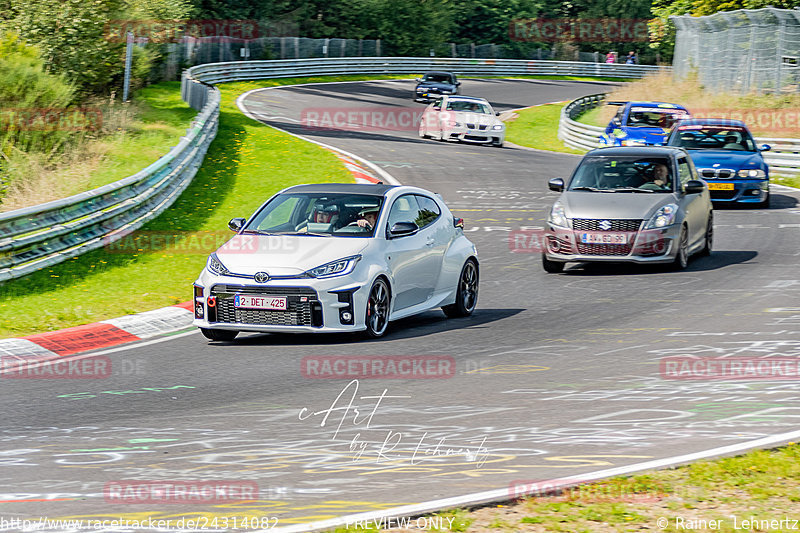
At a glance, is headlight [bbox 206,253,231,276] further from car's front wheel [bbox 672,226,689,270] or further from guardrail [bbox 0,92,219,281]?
car's front wheel [bbox 672,226,689,270]

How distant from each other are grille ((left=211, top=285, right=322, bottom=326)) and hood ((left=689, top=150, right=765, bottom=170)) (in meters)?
13.5

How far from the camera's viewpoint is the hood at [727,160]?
22.3 metres

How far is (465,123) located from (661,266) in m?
19.9

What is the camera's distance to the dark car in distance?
173 ft

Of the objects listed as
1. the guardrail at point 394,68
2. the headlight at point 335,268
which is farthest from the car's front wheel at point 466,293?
the guardrail at point 394,68

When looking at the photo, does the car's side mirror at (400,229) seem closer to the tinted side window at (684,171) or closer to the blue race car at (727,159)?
the tinted side window at (684,171)

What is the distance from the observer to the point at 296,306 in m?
10.6

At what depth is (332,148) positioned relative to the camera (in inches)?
1224

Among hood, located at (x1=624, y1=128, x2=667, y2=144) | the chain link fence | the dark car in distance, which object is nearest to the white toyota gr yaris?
hood, located at (x1=624, y1=128, x2=667, y2=144)

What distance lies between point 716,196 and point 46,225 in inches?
527

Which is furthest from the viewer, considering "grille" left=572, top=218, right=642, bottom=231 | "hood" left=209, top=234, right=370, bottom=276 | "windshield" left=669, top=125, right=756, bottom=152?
"windshield" left=669, top=125, right=756, bottom=152

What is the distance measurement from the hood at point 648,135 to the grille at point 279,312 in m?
17.9

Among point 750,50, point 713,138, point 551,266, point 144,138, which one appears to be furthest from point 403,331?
point 750,50

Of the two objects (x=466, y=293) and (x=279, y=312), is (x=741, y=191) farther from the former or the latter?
(x=279, y=312)
